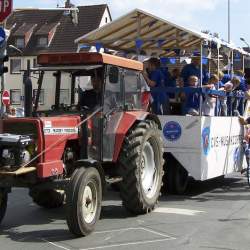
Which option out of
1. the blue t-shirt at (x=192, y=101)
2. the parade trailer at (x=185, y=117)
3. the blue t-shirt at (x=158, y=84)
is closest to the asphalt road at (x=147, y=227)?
the parade trailer at (x=185, y=117)

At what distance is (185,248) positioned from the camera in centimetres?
709

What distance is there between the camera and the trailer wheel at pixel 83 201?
734 cm

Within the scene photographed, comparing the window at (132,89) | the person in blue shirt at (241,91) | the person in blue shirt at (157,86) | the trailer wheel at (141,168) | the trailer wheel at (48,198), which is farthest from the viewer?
the person in blue shirt at (241,91)

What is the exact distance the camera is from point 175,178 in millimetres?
11117

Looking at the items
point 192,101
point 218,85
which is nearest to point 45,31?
point 218,85

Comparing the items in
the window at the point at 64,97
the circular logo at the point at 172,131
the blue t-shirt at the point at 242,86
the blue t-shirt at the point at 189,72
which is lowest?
the circular logo at the point at 172,131

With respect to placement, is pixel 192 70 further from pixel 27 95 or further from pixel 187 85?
pixel 27 95

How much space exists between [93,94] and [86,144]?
0.77 m

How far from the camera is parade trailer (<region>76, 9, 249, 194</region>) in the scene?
1074 centimetres

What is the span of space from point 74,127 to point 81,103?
26.7 inches

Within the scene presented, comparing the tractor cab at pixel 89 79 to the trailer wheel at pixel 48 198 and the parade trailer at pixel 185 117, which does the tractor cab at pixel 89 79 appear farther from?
the parade trailer at pixel 185 117

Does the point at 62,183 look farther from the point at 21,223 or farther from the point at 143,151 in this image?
the point at 143,151

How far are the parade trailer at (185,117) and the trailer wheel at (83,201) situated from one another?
3137mm

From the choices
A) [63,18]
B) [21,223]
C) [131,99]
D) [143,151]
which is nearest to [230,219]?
[143,151]
